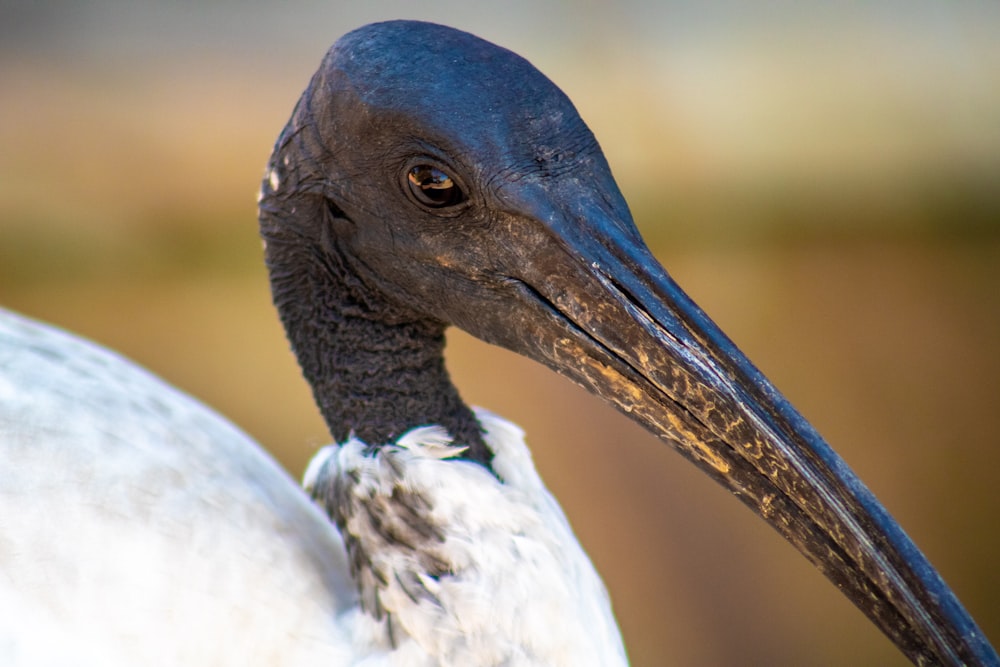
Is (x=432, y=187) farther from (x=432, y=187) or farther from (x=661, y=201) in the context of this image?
(x=661, y=201)

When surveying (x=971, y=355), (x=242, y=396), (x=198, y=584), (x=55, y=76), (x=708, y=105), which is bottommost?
(x=198, y=584)

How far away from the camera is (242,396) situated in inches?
140

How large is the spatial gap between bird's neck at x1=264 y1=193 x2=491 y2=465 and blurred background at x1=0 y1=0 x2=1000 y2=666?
1692mm

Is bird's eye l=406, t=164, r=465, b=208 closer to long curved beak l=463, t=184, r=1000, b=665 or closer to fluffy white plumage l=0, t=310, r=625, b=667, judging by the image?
long curved beak l=463, t=184, r=1000, b=665

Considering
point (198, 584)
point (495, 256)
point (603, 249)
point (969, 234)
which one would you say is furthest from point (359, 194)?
point (969, 234)

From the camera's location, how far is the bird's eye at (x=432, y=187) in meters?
1.32

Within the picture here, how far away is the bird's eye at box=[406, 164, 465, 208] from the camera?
132 cm

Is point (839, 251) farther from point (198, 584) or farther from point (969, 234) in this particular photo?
point (198, 584)

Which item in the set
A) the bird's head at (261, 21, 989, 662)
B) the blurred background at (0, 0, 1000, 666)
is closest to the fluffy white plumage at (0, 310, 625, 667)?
the bird's head at (261, 21, 989, 662)

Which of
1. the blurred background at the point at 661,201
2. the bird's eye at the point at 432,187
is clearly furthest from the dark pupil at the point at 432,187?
the blurred background at the point at 661,201

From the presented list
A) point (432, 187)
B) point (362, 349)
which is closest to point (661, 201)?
point (362, 349)

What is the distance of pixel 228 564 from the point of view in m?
1.45

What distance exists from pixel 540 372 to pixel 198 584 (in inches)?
81.5

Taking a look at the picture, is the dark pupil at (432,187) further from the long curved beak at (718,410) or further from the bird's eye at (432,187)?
the long curved beak at (718,410)
